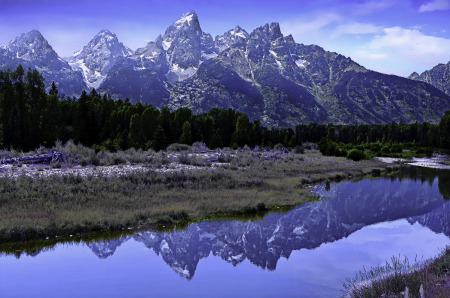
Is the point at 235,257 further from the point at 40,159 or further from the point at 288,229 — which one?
the point at 40,159

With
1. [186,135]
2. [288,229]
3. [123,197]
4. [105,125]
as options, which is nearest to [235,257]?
[288,229]

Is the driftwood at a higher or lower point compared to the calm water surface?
higher

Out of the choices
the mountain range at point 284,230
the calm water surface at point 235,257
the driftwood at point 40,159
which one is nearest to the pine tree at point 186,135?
the driftwood at point 40,159

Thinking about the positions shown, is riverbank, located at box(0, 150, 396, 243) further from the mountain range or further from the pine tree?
the pine tree

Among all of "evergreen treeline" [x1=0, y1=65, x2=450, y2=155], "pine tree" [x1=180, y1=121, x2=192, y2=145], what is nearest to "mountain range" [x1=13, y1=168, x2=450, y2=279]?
"evergreen treeline" [x1=0, y1=65, x2=450, y2=155]

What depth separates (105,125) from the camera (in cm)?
7244

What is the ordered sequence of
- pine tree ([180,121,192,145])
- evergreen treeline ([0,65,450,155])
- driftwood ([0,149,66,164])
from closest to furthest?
driftwood ([0,149,66,164]) → evergreen treeline ([0,65,450,155]) → pine tree ([180,121,192,145])

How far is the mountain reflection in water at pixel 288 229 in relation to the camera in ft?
57.9

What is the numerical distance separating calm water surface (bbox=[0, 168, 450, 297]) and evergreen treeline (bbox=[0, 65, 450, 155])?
4195 cm

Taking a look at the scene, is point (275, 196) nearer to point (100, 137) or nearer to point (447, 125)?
point (100, 137)

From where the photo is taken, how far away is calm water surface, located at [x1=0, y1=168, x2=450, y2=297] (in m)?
13.3

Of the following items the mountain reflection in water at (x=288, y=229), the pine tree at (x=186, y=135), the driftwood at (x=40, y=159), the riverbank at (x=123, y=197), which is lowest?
the mountain reflection in water at (x=288, y=229)

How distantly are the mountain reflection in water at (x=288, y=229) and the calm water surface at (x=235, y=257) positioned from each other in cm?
6

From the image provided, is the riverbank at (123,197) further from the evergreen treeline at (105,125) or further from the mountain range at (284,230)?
the evergreen treeline at (105,125)
